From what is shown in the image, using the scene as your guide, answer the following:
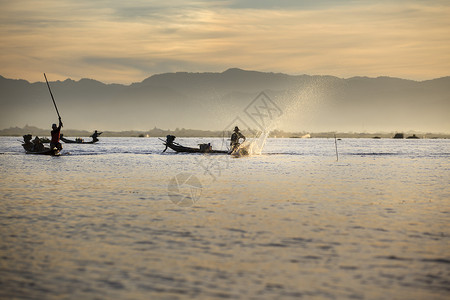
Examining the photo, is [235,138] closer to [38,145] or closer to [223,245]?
[38,145]

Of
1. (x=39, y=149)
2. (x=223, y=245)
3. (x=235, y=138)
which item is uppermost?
(x=235, y=138)

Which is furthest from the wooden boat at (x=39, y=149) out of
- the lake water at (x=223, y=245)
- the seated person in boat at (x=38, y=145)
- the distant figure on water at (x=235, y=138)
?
the lake water at (x=223, y=245)

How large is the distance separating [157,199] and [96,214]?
4130 millimetres

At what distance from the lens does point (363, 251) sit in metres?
10.2

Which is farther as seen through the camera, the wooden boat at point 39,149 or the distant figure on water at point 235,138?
the distant figure on water at point 235,138

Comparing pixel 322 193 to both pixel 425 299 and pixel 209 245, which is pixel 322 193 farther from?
pixel 425 299

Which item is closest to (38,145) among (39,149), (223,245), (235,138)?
(39,149)

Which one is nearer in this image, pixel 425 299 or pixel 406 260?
pixel 425 299

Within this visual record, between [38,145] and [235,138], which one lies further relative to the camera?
[38,145]

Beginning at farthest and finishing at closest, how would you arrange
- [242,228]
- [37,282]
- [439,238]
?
[242,228] → [439,238] → [37,282]

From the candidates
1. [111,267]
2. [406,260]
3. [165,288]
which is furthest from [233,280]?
[406,260]

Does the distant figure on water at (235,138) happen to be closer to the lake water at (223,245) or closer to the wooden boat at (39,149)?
the wooden boat at (39,149)

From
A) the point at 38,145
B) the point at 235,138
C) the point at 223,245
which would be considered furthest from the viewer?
the point at 38,145

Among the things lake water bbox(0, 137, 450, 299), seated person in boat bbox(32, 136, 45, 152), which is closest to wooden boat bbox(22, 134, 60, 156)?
seated person in boat bbox(32, 136, 45, 152)
